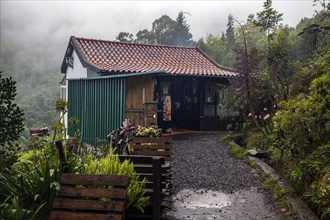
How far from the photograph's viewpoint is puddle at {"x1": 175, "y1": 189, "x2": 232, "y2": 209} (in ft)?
18.0

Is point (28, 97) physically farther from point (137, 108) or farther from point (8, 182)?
point (8, 182)

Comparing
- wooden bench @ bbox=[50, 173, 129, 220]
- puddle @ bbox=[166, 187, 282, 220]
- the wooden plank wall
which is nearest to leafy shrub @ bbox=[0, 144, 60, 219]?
wooden bench @ bbox=[50, 173, 129, 220]

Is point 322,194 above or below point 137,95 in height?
below

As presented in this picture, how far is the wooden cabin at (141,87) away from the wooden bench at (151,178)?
5.85 metres

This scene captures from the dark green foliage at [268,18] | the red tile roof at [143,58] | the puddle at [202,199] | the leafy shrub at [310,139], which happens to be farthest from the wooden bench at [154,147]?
the red tile roof at [143,58]

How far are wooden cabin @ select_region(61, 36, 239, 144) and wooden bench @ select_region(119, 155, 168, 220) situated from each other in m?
5.85

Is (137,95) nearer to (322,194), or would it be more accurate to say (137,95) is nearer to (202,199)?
(202,199)

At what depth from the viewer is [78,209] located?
3889mm

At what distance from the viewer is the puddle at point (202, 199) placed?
5.48 meters

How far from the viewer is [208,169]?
26.1 feet

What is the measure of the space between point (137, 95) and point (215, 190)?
562cm

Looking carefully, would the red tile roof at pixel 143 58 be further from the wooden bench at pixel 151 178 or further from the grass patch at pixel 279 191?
the wooden bench at pixel 151 178

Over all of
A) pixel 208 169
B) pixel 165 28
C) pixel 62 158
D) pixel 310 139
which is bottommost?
pixel 208 169

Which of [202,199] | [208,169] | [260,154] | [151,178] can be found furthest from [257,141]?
[151,178]
